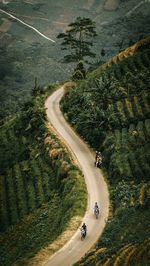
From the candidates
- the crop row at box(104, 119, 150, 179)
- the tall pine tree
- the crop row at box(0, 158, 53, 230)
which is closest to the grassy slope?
the crop row at box(0, 158, 53, 230)

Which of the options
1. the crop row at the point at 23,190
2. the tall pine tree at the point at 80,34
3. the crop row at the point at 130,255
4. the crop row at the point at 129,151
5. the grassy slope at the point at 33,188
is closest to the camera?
the crop row at the point at 130,255

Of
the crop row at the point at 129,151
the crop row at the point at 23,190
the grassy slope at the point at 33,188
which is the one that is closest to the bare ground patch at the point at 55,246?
the grassy slope at the point at 33,188

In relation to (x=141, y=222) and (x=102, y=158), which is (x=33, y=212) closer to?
(x=102, y=158)

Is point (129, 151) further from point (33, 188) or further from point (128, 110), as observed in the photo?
point (33, 188)

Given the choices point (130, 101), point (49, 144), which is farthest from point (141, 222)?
point (130, 101)

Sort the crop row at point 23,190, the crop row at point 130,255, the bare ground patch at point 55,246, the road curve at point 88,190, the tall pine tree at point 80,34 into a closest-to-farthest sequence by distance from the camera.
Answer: the crop row at point 130,255 < the bare ground patch at point 55,246 < the road curve at point 88,190 < the crop row at point 23,190 < the tall pine tree at point 80,34

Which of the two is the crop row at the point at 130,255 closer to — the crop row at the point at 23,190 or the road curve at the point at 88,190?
the road curve at the point at 88,190

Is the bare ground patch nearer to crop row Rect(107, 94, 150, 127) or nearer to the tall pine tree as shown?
crop row Rect(107, 94, 150, 127)

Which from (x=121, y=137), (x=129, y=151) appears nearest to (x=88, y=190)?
(x=129, y=151)
